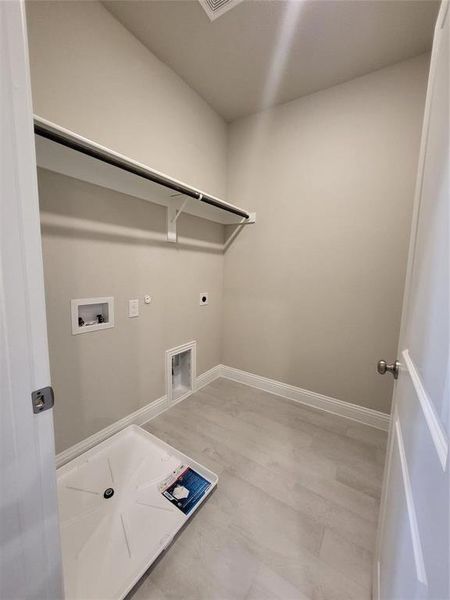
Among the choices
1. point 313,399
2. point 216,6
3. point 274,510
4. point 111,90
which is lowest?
point 274,510

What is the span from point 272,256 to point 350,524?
1962 millimetres

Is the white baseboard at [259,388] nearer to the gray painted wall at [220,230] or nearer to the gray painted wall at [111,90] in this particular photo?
the gray painted wall at [220,230]

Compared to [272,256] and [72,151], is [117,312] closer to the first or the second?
[72,151]

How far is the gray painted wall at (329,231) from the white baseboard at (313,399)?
0.06 m

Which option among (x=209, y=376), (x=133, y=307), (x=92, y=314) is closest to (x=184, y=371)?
(x=209, y=376)

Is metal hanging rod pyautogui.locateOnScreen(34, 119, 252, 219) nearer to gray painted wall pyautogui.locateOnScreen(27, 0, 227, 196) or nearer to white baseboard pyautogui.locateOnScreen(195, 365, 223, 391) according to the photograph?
gray painted wall pyautogui.locateOnScreen(27, 0, 227, 196)

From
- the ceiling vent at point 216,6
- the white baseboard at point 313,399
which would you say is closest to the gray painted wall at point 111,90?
the ceiling vent at point 216,6

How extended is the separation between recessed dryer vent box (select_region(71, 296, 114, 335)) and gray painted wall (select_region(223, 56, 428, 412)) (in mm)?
1366

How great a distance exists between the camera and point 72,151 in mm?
1125

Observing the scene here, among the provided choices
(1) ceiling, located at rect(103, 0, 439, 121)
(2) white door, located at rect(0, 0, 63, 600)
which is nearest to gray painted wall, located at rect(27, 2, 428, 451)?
(1) ceiling, located at rect(103, 0, 439, 121)

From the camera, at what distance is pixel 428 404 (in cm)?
49

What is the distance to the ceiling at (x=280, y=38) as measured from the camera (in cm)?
137

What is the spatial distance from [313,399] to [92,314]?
2034mm

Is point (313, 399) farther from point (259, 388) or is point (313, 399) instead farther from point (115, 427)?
point (115, 427)
